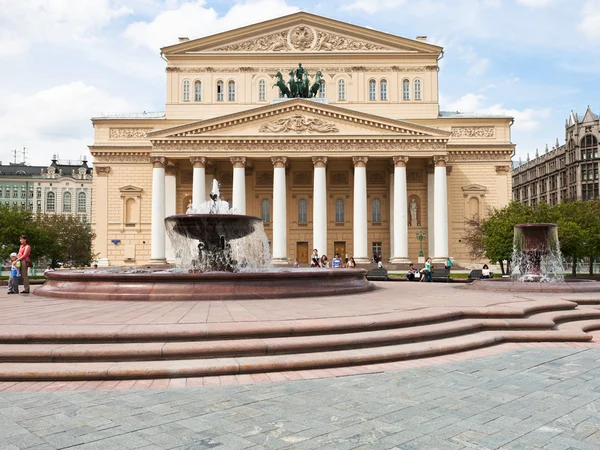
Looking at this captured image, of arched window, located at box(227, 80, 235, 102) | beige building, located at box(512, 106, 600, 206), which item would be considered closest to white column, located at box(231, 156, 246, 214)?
arched window, located at box(227, 80, 235, 102)

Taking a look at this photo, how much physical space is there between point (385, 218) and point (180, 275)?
127 feet

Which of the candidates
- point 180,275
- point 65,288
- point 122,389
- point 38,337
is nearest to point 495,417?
point 122,389

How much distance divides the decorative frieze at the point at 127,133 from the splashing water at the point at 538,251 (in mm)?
39354

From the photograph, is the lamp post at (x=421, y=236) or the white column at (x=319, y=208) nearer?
the white column at (x=319, y=208)

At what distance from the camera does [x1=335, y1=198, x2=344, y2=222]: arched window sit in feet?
166

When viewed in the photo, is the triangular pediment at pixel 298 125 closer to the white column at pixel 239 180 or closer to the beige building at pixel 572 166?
the white column at pixel 239 180

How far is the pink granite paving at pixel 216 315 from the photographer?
22.2ft

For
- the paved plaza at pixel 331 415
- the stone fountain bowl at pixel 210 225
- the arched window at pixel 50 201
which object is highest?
the arched window at pixel 50 201

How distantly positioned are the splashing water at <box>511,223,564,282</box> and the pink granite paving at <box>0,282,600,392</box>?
14.0 ft

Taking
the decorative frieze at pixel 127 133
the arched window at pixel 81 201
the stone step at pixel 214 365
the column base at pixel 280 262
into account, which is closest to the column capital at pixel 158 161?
the decorative frieze at pixel 127 133

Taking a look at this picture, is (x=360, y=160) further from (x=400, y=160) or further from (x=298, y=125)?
(x=298, y=125)

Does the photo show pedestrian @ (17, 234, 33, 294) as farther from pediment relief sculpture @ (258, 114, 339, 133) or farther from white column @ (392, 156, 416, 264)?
white column @ (392, 156, 416, 264)

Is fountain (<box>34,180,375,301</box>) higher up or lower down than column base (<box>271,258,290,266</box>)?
higher up

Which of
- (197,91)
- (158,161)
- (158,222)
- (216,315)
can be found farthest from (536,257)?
(197,91)
